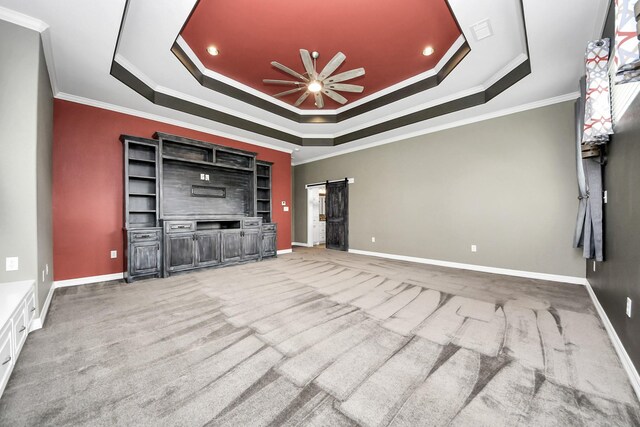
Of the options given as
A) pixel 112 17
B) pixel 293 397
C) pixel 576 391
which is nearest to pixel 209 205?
pixel 112 17

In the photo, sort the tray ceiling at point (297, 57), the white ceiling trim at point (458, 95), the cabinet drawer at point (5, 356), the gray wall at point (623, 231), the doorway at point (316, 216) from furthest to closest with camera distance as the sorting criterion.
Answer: the doorway at point (316, 216)
the white ceiling trim at point (458, 95)
the tray ceiling at point (297, 57)
the gray wall at point (623, 231)
the cabinet drawer at point (5, 356)

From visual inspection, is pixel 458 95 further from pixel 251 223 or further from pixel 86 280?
pixel 86 280

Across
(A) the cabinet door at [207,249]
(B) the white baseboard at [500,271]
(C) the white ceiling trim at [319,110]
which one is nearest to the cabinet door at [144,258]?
(A) the cabinet door at [207,249]

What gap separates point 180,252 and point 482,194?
5.61 m

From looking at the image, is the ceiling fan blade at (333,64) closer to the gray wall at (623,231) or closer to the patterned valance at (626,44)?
the patterned valance at (626,44)

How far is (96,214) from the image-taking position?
151 inches

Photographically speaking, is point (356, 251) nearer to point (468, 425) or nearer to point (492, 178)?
point (492, 178)

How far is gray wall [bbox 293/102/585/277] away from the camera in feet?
12.4

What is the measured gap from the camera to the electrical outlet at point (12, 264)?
2139 millimetres

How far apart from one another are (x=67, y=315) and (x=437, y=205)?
5847 millimetres

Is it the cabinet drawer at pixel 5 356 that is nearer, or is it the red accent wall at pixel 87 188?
the cabinet drawer at pixel 5 356

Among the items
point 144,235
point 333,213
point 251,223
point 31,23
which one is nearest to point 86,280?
point 144,235

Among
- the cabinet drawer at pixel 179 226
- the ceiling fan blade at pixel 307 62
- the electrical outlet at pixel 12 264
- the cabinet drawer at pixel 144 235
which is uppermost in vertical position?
the ceiling fan blade at pixel 307 62

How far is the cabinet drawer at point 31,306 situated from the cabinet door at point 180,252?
6.17ft
